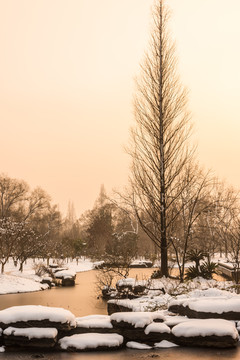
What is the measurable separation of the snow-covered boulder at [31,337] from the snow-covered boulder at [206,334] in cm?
216

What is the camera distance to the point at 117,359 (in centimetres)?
664

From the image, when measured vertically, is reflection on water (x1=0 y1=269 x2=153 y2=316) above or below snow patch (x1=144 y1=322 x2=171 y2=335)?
below

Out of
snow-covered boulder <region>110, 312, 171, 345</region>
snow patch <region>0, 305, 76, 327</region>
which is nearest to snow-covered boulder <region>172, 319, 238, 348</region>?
snow-covered boulder <region>110, 312, 171, 345</region>

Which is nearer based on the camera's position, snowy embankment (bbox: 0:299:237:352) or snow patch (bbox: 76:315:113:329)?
snowy embankment (bbox: 0:299:237:352)

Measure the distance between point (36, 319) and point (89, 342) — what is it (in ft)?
3.27

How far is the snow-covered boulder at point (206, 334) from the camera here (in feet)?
23.5

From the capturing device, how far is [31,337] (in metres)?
7.10

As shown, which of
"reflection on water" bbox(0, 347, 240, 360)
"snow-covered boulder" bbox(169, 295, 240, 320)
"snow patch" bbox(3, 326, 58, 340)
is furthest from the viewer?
"snow-covered boulder" bbox(169, 295, 240, 320)

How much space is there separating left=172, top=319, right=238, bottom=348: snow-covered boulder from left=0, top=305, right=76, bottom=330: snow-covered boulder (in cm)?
198

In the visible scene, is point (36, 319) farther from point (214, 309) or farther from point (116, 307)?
point (116, 307)

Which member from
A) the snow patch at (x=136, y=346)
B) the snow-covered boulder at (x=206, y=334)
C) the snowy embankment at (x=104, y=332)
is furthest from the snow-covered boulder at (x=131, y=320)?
the snow-covered boulder at (x=206, y=334)

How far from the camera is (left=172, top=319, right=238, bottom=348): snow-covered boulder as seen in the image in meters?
7.16

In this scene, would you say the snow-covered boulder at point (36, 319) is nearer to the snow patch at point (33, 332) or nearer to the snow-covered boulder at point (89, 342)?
the snow patch at point (33, 332)

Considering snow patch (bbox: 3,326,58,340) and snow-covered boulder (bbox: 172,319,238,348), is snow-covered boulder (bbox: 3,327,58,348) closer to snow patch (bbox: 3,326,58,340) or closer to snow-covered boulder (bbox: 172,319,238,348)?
snow patch (bbox: 3,326,58,340)
